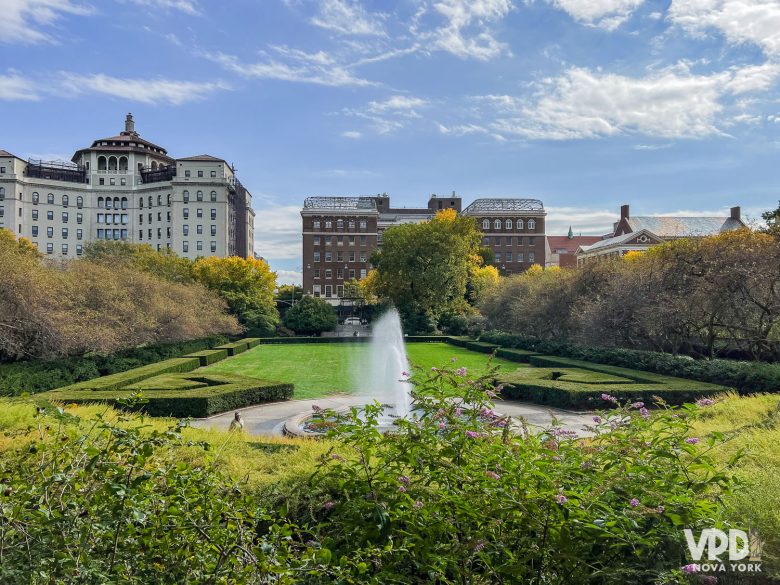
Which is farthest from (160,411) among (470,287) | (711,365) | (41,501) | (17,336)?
(470,287)

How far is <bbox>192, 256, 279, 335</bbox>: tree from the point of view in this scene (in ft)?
147

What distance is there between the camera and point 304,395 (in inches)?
701

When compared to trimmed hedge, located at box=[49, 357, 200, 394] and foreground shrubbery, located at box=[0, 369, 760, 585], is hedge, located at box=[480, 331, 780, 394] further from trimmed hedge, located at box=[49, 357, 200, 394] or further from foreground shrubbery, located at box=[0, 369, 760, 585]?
trimmed hedge, located at box=[49, 357, 200, 394]

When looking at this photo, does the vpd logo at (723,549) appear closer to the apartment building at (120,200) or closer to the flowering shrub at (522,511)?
the flowering shrub at (522,511)

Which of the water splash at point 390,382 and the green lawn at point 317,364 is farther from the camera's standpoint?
the green lawn at point 317,364

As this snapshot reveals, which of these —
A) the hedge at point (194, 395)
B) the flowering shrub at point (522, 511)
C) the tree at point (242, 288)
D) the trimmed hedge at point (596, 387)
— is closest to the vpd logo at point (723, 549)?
the flowering shrub at point (522, 511)

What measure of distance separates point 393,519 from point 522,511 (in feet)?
2.52

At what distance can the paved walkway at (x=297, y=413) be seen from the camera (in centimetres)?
1275

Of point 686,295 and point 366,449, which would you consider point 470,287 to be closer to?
point 686,295

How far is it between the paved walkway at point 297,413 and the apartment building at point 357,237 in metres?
60.9

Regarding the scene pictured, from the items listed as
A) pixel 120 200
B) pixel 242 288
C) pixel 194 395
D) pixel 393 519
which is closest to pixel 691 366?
pixel 194 395

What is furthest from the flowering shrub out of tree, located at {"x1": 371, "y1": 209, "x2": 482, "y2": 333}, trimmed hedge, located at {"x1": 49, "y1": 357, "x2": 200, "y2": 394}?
tree, located at {"x1": 371, "y1": 209, "x2": 482, "y2": 333}

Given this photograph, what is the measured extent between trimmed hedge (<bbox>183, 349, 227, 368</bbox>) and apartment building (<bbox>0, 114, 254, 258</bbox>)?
5511 cm

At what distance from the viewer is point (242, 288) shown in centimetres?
4659
